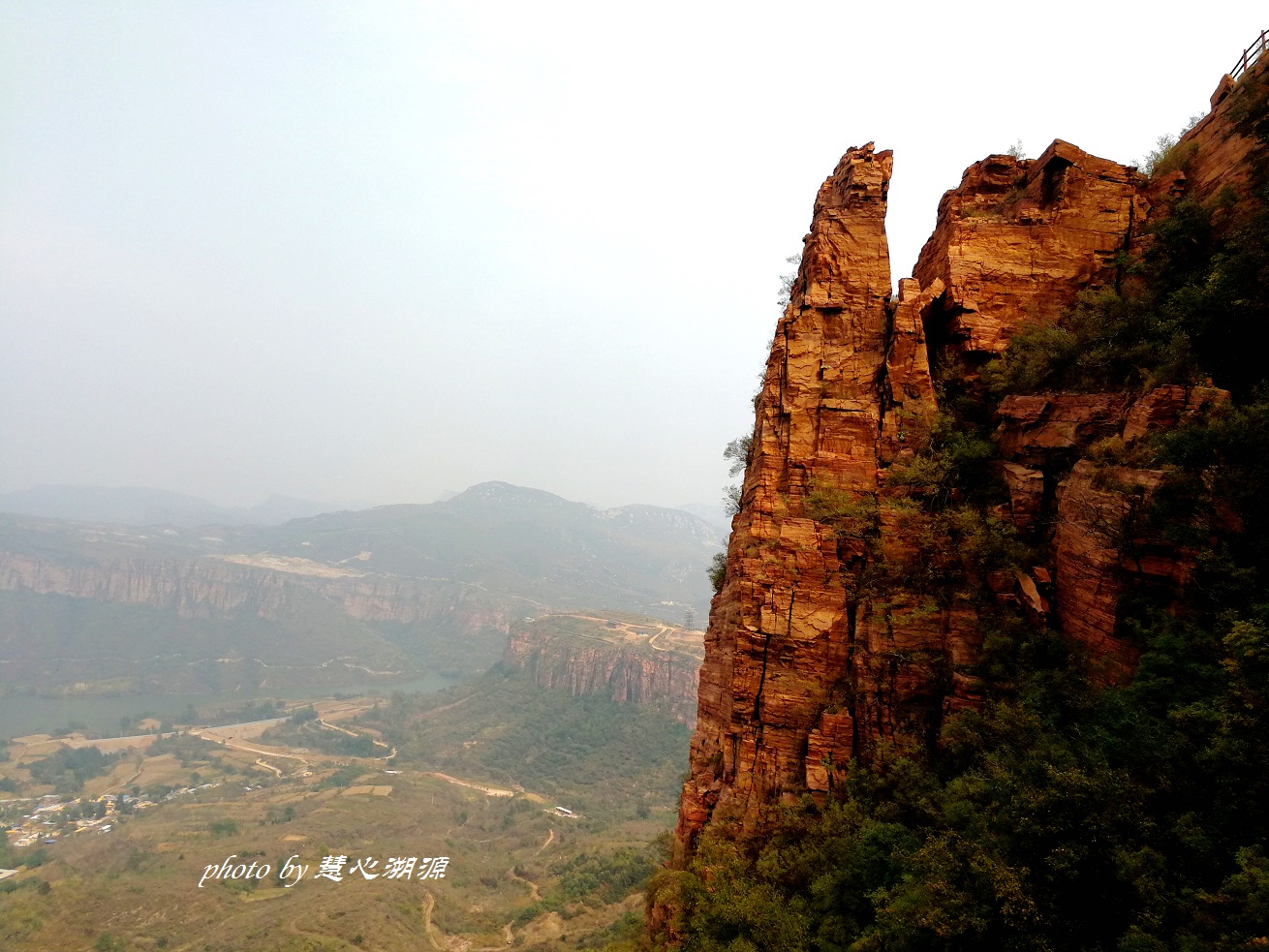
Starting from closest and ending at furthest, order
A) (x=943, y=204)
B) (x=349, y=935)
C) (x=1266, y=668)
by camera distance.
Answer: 1. (x=1266, y=668)
2. (x=943, y=204)
3. (x=349, y=935)

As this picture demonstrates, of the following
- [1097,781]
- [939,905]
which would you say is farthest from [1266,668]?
[939,905]

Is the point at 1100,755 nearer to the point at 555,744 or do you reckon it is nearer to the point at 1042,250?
the point at 1042,250

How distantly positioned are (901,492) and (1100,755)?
937cm

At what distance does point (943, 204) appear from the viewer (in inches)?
963

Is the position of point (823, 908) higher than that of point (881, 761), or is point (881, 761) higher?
point (881, 761)

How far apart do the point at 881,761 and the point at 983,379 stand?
13208 millimetres

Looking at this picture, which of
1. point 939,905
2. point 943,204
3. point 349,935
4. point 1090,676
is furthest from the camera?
point 349,935

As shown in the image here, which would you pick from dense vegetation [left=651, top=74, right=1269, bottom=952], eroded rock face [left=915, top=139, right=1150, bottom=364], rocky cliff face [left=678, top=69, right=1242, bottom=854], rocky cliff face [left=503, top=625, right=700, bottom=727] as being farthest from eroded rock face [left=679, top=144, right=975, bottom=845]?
rocky cliff face [left=503, top=625, right=700, bottom=727]

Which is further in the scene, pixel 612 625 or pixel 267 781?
pixel 612 625

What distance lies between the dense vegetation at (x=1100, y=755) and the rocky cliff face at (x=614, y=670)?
4113 inches

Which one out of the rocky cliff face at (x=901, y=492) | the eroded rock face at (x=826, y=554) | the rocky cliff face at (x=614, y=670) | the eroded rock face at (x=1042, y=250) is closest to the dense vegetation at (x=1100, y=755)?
the rocky cliff face at (x=901, y=492)

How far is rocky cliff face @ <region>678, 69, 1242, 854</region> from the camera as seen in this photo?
15.6 meters

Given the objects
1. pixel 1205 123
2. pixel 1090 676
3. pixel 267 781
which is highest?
pixel 1205 123

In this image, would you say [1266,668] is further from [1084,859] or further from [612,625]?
[612,625]
